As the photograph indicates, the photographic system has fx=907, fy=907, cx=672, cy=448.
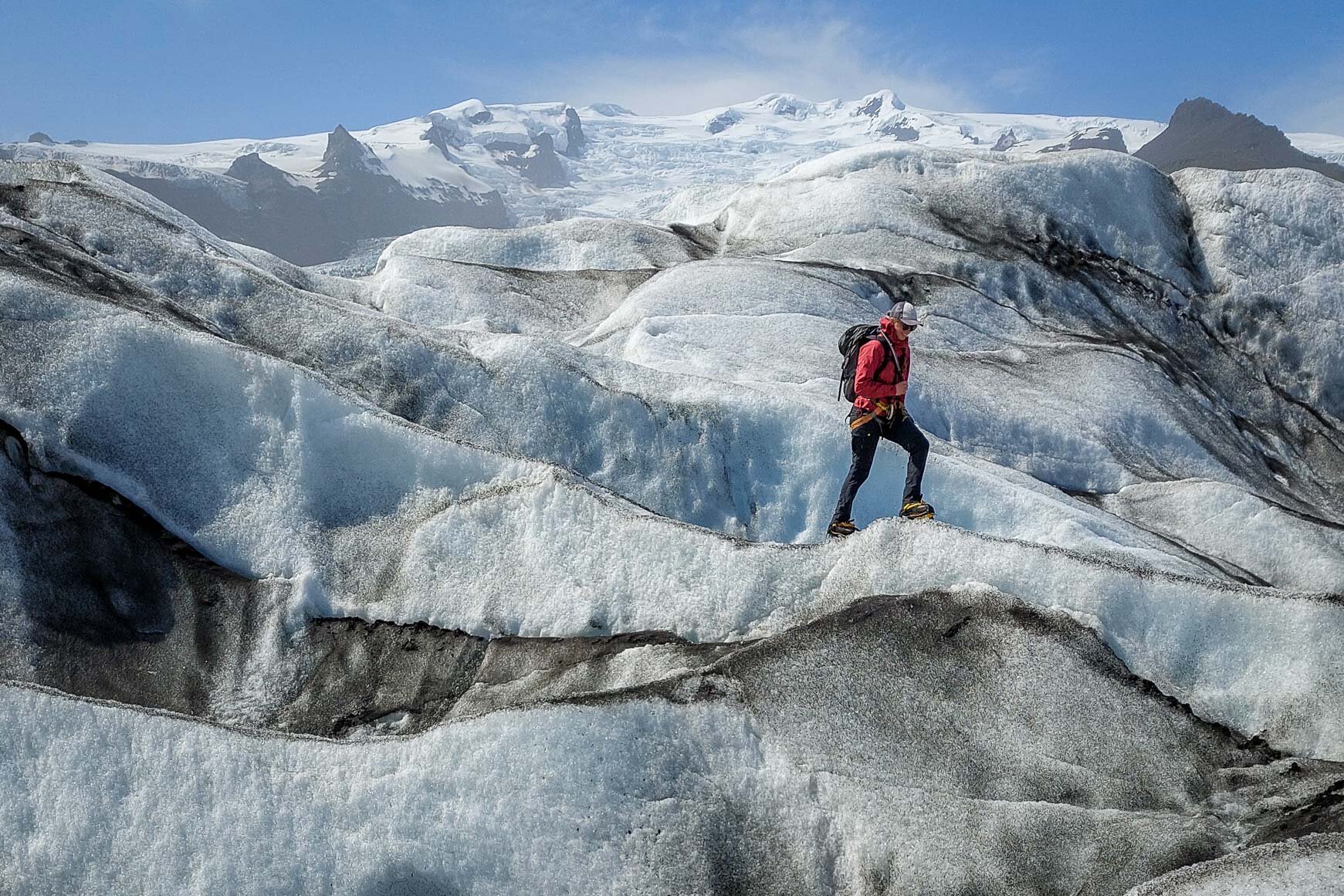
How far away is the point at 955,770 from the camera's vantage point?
6137mm

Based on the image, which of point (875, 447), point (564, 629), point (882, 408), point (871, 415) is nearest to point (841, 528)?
point (875, 447)

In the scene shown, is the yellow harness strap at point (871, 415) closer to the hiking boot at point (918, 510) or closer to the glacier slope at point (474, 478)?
the hiking boot at point (918, 510)

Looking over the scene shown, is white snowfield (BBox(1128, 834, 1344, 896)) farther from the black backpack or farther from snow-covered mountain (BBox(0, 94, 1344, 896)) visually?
the black backpack

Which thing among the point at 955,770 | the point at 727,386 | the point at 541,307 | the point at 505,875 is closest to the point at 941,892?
the point at 955,770

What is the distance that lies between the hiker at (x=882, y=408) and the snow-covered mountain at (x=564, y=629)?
886 millimetres

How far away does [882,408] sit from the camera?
10961 mm

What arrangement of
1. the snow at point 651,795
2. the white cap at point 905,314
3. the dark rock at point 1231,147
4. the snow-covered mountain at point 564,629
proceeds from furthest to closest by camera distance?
the dark rock at point 1231,147
the white cap at point 905,314
the snow-covered mountain at point 564,629
the snow at point 651,795

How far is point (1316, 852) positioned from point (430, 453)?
7946 mm

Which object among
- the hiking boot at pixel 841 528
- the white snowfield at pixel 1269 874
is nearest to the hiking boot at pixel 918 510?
the hiking boot at pixel 841 528

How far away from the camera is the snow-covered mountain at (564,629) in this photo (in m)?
5.70

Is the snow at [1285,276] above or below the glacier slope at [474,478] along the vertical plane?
above

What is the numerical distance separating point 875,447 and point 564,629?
16.3 feet

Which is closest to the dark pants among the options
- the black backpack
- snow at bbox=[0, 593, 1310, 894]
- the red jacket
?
the red jacket

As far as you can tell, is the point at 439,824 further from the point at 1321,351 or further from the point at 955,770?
the point at 1321,351
